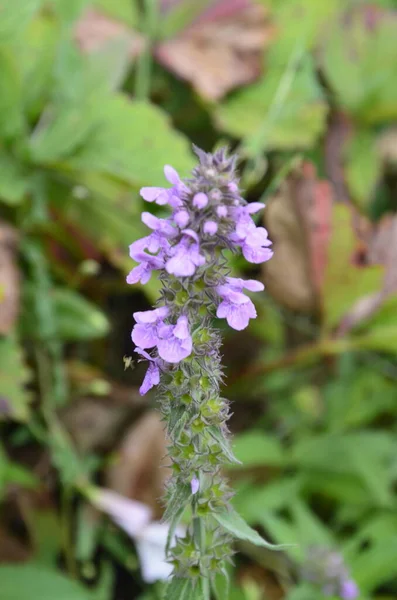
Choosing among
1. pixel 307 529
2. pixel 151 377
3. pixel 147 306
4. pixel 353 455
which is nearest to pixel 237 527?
pixel 151 377

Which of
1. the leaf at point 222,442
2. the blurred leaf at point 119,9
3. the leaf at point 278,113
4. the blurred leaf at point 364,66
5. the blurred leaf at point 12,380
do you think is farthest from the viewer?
the blurred leaf at point 364,66

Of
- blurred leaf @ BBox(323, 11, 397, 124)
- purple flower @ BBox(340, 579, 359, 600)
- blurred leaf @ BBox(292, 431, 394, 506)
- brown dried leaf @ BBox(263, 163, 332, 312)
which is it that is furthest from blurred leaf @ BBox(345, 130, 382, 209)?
purple flower @ BBox(340, 579, 359, 600)

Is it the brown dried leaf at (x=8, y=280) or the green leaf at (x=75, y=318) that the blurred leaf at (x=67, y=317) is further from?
the brown dried leaf at (x=8, y=280)

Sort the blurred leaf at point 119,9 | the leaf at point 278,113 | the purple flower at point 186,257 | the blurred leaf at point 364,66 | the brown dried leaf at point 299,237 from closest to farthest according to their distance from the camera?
1. the purple flower at point 186,257
2. the brown dried leaf at point 299,237
3. the leaf at point 278,113
4. the blurred leaf at point 119,9
5. the blurred leaf at point 364,66

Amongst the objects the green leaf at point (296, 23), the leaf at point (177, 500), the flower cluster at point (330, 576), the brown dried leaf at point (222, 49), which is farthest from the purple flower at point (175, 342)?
the green leaf at point (296, 23)

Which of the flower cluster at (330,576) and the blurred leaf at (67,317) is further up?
the blurred leaf at (67,317)
